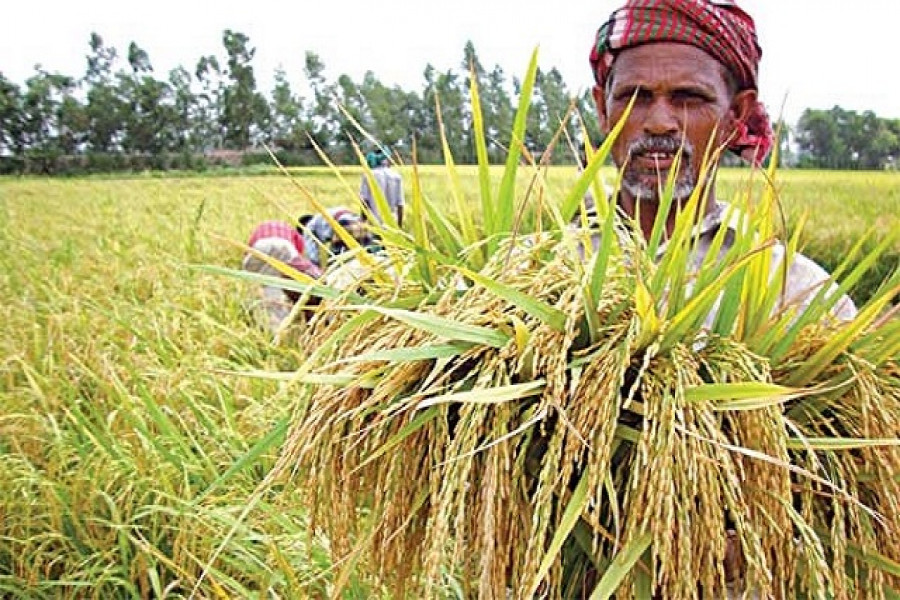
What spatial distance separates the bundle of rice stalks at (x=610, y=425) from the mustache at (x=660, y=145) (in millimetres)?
711

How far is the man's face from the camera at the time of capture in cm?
157

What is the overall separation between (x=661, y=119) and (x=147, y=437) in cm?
169

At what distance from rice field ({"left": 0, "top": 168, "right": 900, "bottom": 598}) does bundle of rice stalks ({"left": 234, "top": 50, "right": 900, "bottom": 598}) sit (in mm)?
160

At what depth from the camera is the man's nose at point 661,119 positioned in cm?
156

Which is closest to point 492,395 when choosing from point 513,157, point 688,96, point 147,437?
point 513,157

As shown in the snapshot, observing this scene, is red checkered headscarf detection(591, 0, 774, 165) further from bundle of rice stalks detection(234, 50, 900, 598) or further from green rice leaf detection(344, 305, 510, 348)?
green rice leaf detection(344, 305, 510, 348)

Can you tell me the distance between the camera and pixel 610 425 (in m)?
0.72

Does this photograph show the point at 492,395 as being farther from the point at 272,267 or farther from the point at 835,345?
the point at 272,267

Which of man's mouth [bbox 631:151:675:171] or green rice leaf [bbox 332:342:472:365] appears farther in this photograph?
man's mouth [bbox 631:151:675:171]

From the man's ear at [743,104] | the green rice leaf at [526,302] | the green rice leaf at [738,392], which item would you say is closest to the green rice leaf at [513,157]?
the green rice leaf at [526,302]

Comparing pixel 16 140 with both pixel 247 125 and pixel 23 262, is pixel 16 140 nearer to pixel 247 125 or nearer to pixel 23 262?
pixel 247 125

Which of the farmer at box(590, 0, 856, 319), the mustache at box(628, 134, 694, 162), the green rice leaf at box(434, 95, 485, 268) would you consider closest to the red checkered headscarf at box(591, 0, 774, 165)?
the farmer at box(590, 0, 856, 319)

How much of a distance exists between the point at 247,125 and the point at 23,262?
35796mm

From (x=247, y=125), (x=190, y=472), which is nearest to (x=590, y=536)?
(x=190, y=472)
